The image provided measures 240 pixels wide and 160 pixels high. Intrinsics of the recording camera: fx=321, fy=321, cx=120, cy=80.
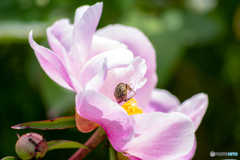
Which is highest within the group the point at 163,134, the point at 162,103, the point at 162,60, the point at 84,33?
the point at 84,33

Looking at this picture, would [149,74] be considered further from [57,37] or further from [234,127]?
[234,127]

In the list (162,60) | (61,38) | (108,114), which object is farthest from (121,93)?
(162,60)

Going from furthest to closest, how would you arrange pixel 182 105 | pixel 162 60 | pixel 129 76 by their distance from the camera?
1. pixel 162 60
2. pixel 182 105
3. pixel 129 76

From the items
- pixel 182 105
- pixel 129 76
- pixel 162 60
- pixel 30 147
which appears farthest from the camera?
pixel 162 60

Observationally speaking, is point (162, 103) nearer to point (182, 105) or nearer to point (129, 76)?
point (182, 105)

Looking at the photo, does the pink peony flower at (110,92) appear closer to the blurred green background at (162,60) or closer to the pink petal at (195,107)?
the pink petal at (195,107)

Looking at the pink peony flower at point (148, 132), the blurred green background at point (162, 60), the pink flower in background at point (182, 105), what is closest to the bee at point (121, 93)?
the pink peony flower at point (148, 132)

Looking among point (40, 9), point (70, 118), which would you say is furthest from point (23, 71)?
point (70, 118)
